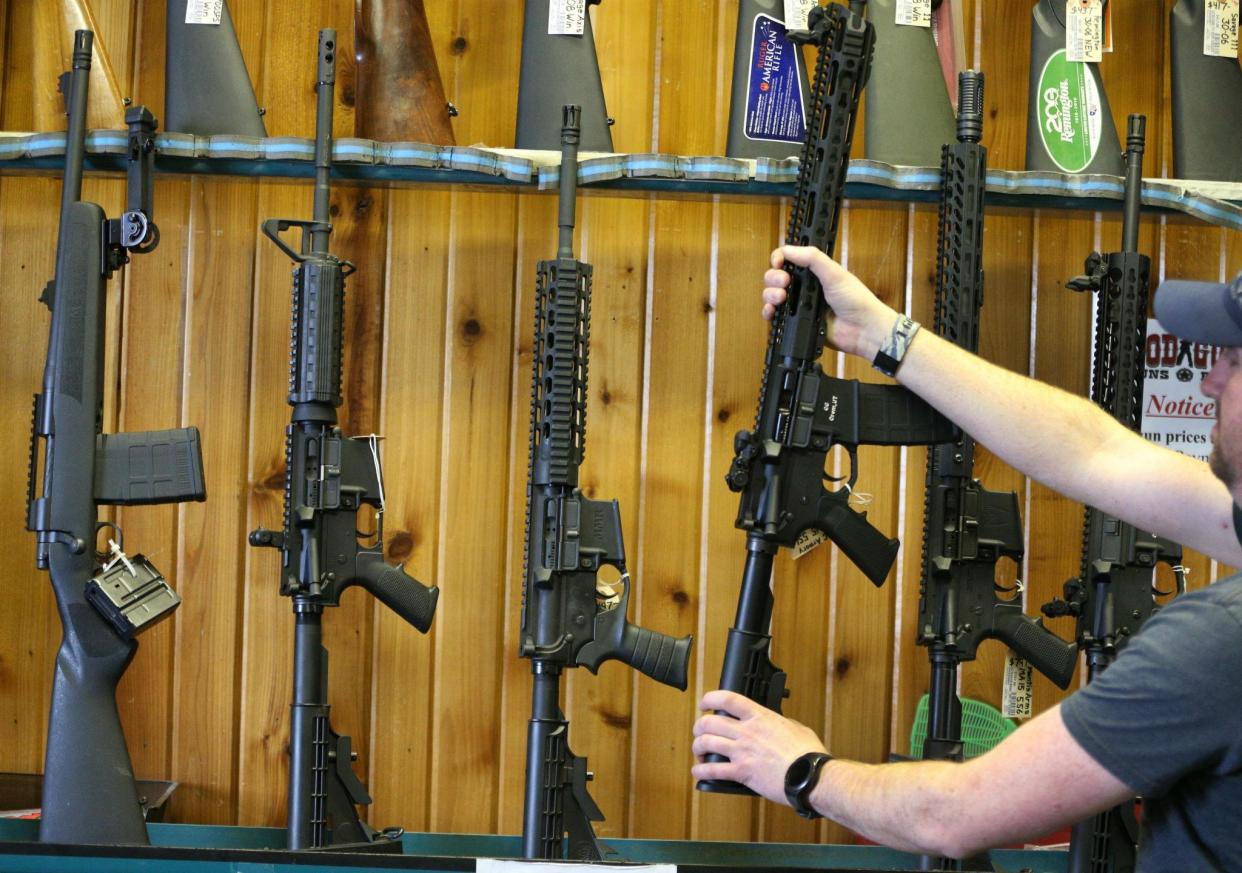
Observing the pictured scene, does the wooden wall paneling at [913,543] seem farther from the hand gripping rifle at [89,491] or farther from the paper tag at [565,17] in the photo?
the hand gripping rifle at [89,491]

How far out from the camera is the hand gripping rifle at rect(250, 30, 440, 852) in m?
2.52

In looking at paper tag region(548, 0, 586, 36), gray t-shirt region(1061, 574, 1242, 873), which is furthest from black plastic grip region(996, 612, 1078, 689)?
paper tag region(548, 0, 586, 36)

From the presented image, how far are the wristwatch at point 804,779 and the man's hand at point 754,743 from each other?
13 mm

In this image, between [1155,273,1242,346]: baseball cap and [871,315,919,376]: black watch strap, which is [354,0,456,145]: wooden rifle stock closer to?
[871,315,919,376]: black watch strap

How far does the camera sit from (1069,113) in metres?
2.85

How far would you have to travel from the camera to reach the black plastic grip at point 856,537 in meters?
2.45

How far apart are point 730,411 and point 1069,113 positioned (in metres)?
0.97

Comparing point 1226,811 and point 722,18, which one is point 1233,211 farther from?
point 1226,811

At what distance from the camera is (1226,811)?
123 cm

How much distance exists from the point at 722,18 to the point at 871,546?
1.32m

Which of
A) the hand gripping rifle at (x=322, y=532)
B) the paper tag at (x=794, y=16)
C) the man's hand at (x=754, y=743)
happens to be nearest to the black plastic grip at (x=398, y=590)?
the hand gripping rifle at (x=322, y=532)

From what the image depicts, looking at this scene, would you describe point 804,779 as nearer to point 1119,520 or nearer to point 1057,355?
point 1119,520

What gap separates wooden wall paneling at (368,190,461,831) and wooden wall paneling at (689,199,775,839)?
23.4 inches

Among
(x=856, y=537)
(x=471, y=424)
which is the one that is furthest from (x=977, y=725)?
(x=471, y=424)
